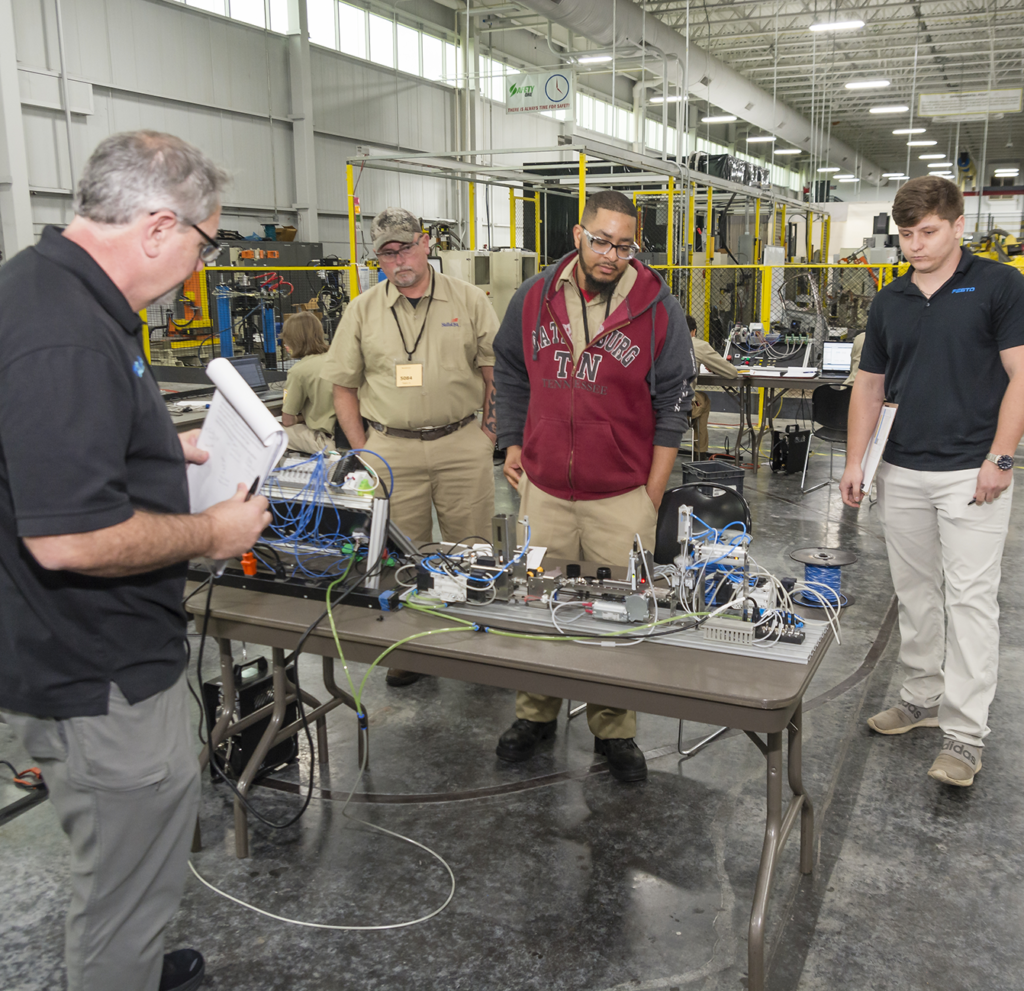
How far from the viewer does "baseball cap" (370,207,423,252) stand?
9.34ft

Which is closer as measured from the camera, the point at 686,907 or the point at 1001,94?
the point at 686,907

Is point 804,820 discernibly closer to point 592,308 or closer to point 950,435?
point 950,435

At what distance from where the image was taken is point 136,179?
1.19 metres

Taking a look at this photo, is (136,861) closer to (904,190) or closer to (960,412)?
(960,412)

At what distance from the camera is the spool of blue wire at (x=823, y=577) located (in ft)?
6.79

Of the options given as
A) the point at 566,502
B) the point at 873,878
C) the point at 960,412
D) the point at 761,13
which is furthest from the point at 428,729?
the point at 761,13

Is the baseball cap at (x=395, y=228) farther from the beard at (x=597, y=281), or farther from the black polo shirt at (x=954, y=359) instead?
the black polo shirt at (x=954, y=359)

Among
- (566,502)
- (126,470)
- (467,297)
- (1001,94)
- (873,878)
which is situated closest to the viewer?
(126,470)

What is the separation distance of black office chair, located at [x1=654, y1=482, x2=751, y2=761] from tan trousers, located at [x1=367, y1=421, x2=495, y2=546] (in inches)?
24.7

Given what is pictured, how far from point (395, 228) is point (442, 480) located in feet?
2.79

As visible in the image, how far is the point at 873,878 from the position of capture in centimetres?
213

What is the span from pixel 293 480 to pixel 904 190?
1763mm

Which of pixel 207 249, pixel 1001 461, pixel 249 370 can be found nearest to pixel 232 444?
pixel 207 249

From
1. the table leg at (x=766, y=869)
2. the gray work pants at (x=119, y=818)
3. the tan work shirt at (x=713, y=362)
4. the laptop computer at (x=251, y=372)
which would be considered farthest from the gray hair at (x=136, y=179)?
the tan work shirt at (x=713, y=362)
